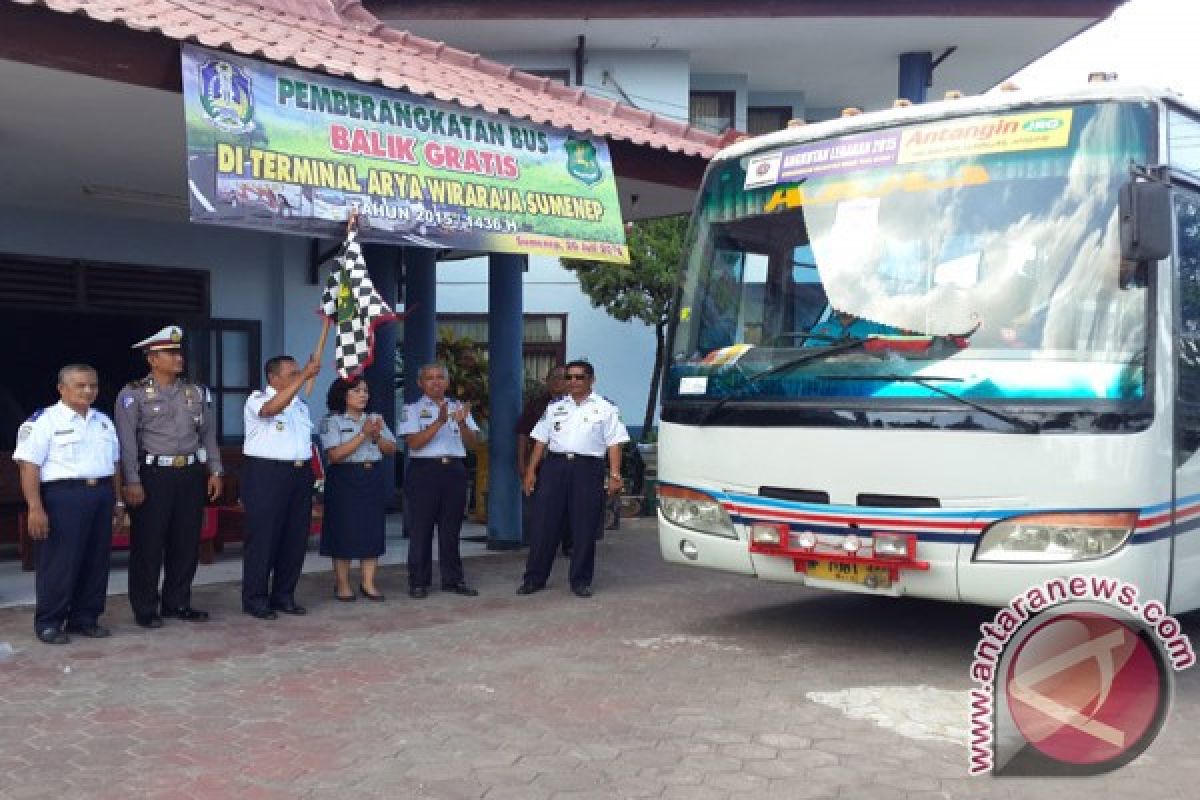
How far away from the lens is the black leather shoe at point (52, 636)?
639 centimetres

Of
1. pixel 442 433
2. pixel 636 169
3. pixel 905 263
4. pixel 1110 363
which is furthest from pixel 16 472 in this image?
pixel 1110 363

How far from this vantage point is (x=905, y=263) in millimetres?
5730

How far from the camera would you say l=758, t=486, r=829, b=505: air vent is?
5.83 meters

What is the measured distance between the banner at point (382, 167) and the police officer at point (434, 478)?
1105mm

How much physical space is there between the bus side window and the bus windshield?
0.38m

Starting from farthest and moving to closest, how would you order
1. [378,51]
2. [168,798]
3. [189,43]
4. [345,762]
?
[378,51]
[189,43]
[345,762]
[168,798]

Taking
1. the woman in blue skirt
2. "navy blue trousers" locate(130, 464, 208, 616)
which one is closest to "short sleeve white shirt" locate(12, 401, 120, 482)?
"navy blue trousers" locate(130, 464, 208, 616)

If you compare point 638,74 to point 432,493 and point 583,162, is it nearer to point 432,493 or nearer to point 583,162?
point 583,162

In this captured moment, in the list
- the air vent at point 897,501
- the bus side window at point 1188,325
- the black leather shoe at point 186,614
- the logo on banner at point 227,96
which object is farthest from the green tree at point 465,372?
the bus side window at point 1188,325

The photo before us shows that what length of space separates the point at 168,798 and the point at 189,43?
13.9 feet

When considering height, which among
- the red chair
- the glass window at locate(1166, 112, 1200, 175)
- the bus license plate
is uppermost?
the glass window at locate(1166, 112, 1200, 175)

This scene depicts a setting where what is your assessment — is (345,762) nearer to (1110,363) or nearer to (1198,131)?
(1110,363)

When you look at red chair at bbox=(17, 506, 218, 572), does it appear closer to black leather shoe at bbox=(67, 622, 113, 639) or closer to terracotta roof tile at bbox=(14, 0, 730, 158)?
black leather shoe at bbox=(67, 622, 113, 639)

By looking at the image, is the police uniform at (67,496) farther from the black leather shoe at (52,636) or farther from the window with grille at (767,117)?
the window with grille at (767,117)
